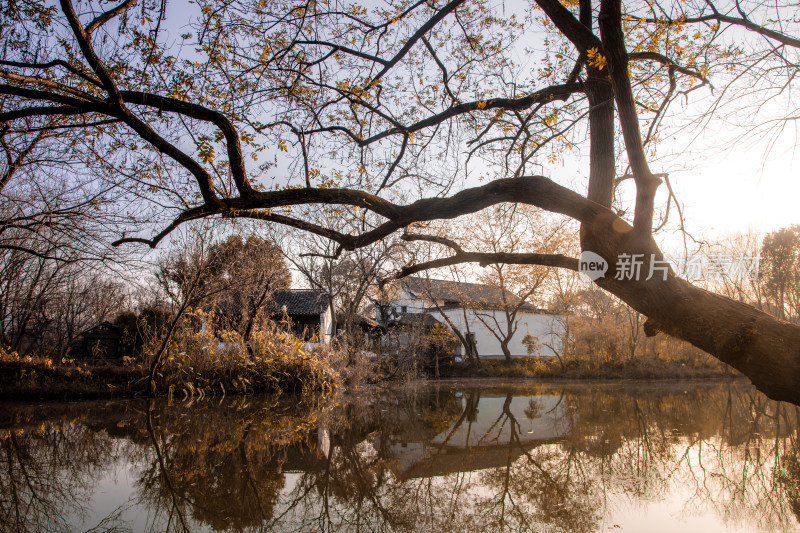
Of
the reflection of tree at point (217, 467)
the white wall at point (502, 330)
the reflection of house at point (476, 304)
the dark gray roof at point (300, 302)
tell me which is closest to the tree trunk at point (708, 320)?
the reflection of tree at point (217, 467)

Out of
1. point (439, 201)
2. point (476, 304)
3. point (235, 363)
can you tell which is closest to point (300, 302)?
point (476, 304)

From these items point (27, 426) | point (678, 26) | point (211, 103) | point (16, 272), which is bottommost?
point (27, 426)

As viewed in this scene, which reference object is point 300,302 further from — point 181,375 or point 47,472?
point 47,472

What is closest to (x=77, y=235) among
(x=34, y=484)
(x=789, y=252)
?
(x=34, y=484)

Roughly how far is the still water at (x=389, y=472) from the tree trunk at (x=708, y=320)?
41.2 inches

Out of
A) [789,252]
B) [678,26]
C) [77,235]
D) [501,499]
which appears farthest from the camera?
[789,252]

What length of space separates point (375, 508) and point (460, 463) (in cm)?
148

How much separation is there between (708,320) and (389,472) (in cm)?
288

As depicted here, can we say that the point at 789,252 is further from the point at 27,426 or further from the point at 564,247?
the point at 27,426

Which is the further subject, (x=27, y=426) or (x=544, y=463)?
(x=27, y=426)

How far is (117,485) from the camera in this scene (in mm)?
3627

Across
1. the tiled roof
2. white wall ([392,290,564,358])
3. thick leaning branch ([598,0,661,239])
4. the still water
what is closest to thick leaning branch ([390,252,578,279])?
thick leaning branch ([598,0,661,239])

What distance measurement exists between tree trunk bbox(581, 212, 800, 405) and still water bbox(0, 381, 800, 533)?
3.43 ft

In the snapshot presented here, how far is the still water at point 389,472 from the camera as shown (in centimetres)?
301
